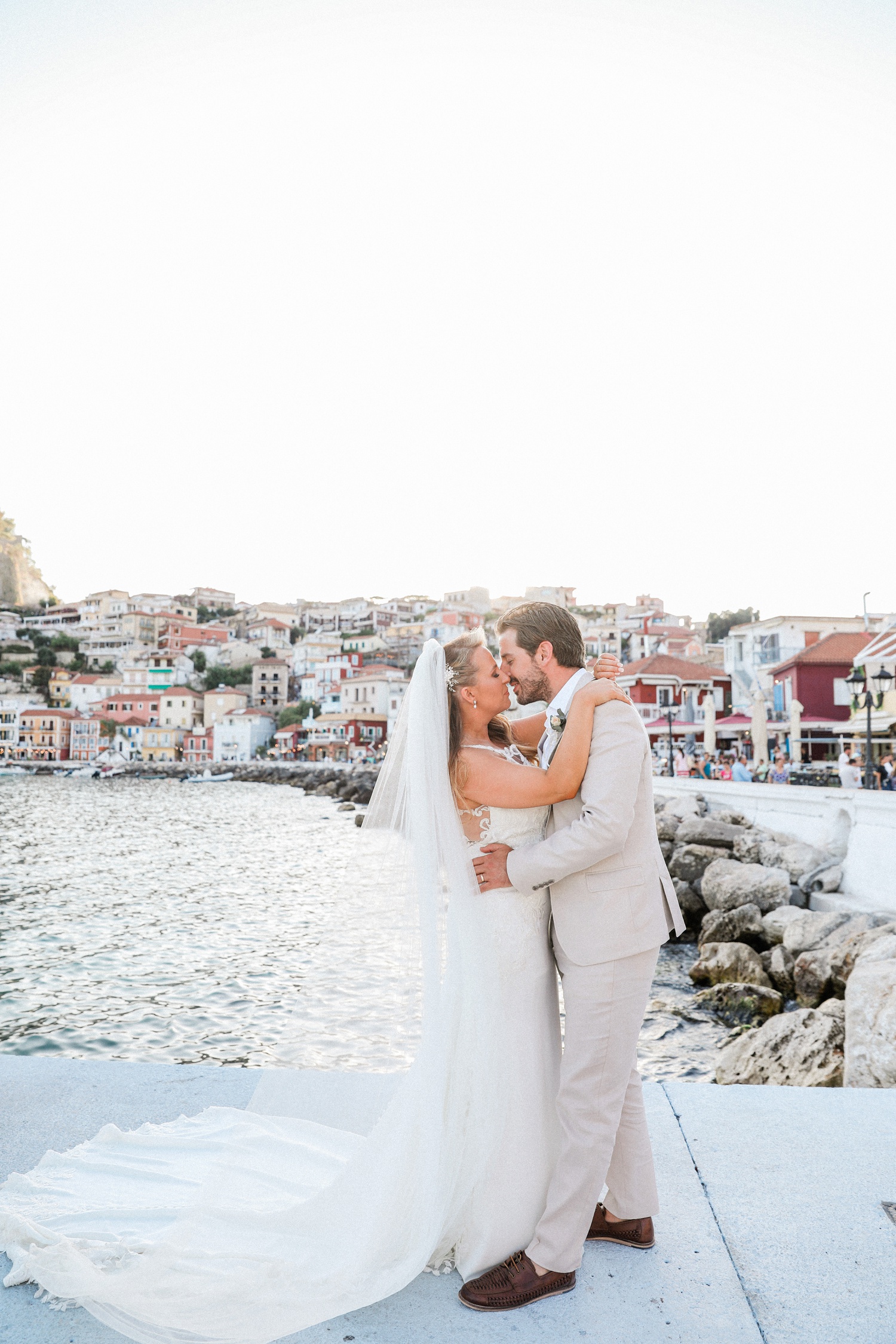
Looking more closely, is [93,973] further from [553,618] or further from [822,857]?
[553,618]

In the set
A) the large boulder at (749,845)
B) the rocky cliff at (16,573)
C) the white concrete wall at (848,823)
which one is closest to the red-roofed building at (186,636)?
the rocky cliff at (16,573)

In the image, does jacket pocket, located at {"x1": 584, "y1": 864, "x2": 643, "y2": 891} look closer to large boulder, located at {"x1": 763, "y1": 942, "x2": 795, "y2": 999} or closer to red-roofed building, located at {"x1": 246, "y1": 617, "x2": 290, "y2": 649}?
large boulder, located at {"x1": 763, "y1": 942, "x2": 795, "y2": 999}

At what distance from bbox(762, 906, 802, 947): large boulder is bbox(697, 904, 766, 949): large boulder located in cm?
11

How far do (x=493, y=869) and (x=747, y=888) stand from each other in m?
9.60

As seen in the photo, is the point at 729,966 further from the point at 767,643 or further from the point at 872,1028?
the point at 767,643

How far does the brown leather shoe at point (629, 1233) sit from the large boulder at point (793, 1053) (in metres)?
3.00

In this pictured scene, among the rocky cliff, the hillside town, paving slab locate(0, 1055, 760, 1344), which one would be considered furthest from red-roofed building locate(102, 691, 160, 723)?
paving slab locate(0, 1055, 760, 1344)

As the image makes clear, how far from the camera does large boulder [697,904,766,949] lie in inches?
398

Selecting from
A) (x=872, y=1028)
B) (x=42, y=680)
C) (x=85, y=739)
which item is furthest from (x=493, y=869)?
(x=42, y=680)

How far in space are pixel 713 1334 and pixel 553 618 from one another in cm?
172

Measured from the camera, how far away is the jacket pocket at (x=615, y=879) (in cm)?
232

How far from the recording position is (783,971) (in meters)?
8.51

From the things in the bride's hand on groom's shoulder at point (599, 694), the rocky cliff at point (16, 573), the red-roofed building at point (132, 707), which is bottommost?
the red-roofed building at point (132, 707)

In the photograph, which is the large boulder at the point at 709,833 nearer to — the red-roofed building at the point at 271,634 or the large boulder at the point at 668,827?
the large boulder at the point at 668,827
